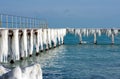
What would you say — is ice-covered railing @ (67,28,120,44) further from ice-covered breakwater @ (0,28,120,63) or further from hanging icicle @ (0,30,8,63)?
hanging icicle @ (0,30,8,63)

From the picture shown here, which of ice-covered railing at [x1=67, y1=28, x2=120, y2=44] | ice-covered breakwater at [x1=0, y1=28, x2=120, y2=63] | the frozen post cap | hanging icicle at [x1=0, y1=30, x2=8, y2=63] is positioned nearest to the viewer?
the frozen post cap

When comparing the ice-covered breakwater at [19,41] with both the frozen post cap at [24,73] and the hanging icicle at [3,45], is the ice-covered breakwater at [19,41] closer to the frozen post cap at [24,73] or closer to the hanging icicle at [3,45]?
the hanging icicle at [3,45]

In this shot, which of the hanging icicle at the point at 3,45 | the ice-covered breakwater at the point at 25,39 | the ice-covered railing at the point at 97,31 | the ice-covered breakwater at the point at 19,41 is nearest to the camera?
the hanging icicle at the point at 3,45

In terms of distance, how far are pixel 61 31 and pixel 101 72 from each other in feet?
142

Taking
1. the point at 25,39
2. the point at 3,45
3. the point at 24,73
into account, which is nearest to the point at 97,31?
the point at 25,39

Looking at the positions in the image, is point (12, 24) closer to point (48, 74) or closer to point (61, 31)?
point (48, 74)

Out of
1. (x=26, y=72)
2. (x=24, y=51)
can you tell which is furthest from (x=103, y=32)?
(x=26, y=72)

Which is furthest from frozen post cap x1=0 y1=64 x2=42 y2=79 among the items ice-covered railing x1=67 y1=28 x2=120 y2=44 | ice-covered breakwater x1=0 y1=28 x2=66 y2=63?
ice-covered railing x1=67 y1=28 x2=120 y2=44

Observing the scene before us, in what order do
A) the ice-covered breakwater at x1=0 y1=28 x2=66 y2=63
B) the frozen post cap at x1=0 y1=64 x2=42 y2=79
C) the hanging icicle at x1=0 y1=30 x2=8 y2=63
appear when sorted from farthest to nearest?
the ice-covered breakwater at x1=0 y1=28 x2=66 y2=63, the hanging icicle at x1=0 y1=30 x2=8 y2=63, the frozen post cap at x1=0 y1=64 x2=42 y2=79

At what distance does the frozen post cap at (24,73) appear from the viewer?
12.0 metres

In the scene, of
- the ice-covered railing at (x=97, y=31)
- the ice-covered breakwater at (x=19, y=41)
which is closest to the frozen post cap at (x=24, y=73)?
the ice-covered breakwater at (x=19, y=41)

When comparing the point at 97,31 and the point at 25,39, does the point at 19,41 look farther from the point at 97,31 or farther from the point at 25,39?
the point at 97,31

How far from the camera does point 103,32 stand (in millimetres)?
73625

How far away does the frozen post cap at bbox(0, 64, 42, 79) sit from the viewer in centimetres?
1203
